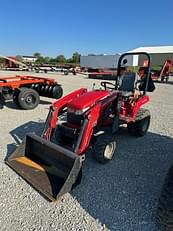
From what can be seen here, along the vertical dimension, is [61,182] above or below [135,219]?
above

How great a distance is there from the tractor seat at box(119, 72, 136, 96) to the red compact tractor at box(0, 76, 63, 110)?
3.44 metres

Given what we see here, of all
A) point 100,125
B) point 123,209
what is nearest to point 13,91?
point 100,125

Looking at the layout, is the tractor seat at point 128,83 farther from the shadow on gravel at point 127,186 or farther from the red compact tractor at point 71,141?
the shadow on gravel at point 127,186

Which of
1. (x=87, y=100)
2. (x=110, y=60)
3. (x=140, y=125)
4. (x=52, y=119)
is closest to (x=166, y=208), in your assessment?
(x=87, y=100)

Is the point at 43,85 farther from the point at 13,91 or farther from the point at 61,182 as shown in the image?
the point at 61,182

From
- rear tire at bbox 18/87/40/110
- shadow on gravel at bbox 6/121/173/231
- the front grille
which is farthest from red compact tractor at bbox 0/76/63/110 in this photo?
the front grille

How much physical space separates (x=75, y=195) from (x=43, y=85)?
18.1ft

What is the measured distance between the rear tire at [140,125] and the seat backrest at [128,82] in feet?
1.91

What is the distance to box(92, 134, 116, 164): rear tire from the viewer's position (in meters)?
3.32

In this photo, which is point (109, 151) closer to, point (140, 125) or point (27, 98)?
point (140, 125)

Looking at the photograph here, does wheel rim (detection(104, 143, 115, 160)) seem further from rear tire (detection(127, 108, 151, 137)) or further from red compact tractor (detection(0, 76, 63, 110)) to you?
red compact tractor (detection(0, 76, 63, 110))

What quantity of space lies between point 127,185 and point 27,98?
494cm

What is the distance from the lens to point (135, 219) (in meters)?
2.33

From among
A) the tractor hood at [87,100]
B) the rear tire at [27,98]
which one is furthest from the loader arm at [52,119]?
the rear tire at [27,98]
